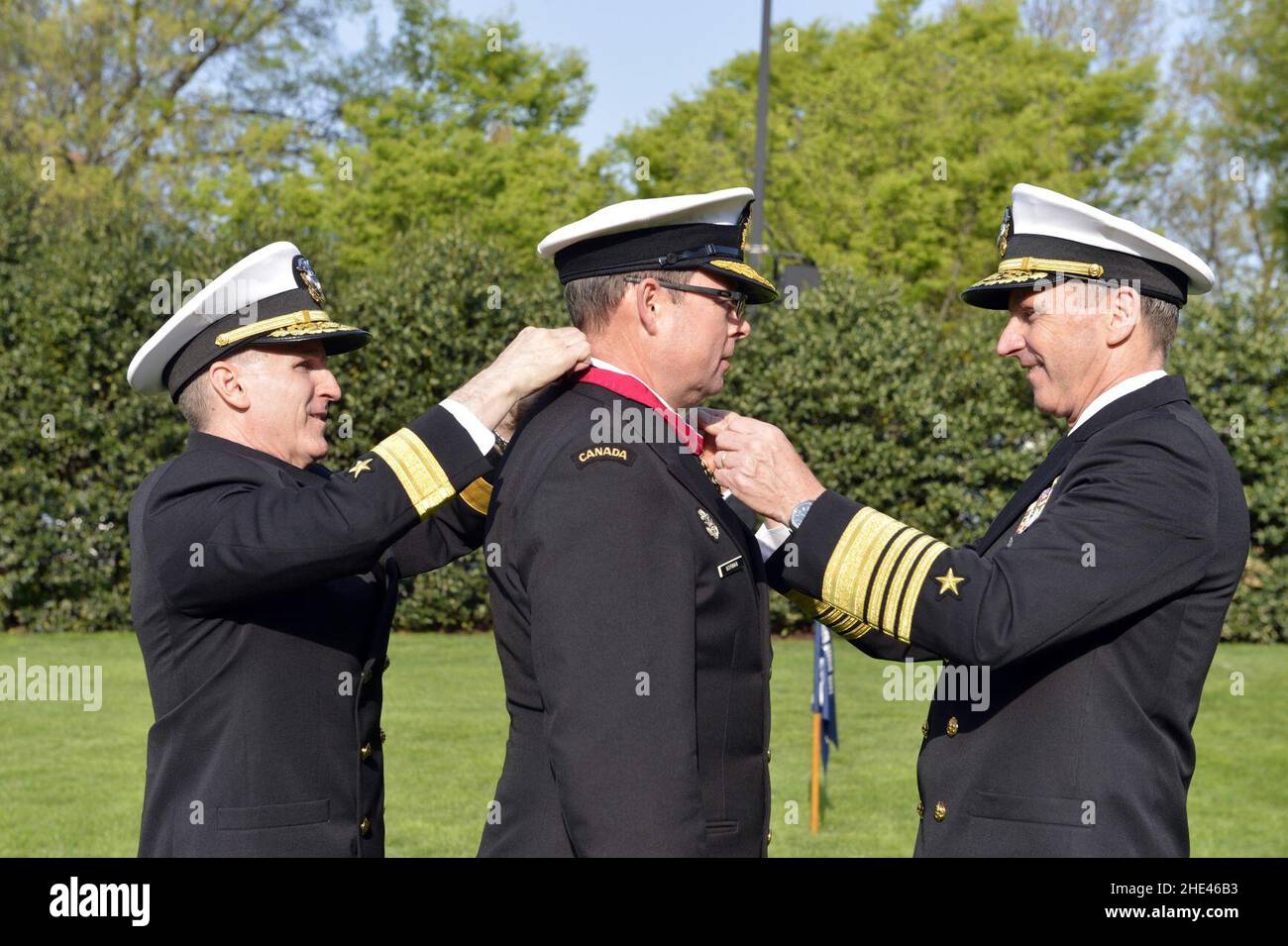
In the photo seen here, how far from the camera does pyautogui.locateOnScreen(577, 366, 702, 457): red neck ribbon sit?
357 centimetres

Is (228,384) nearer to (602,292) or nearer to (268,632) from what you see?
(268,632)

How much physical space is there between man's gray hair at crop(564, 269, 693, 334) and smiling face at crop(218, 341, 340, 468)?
91 centimetres

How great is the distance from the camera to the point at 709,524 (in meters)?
3.38

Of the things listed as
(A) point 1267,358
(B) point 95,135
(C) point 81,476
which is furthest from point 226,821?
(B) point 95,135

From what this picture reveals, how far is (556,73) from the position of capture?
35.6m

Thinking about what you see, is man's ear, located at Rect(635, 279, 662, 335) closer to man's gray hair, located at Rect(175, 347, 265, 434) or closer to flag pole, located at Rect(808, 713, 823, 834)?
man's gray hair, located at Rect(175, 347, 265, 434)

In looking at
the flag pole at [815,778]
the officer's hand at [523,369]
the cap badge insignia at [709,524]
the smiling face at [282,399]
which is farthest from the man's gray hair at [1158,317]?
the flag pole at [815,778]

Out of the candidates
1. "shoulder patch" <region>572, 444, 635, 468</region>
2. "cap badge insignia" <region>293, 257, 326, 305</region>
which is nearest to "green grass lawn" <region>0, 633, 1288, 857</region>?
"cap badge insignia" <region>293, 257, 326, 305</region>

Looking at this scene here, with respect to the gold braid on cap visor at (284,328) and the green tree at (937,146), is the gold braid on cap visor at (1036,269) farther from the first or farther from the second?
the green tree at (937,146)

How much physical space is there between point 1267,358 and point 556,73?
22195mm

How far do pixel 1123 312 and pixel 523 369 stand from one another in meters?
1.62

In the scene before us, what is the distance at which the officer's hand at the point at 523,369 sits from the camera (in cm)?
359

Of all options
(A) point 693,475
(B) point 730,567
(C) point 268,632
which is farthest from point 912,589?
(C) point 268,632
